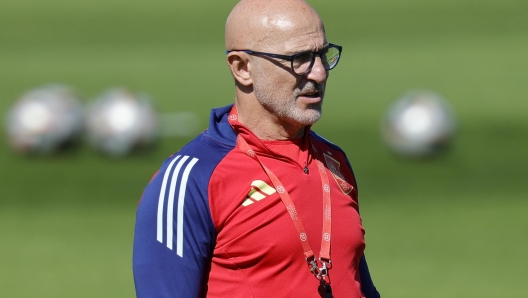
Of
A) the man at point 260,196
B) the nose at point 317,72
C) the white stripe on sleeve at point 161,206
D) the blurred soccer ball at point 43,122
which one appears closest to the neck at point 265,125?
the man at point 260,196

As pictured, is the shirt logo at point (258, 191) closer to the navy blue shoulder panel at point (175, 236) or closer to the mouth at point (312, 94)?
the navy blue shoulder panel at point (175, 236)

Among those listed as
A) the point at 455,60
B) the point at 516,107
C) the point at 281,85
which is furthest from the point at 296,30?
the point at 455,60

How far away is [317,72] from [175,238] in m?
0.88

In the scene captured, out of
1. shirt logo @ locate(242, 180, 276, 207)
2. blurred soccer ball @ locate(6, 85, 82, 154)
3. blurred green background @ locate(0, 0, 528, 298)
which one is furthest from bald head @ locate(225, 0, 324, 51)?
blurred soccer ball @ locate(6, 85, 82, 154)

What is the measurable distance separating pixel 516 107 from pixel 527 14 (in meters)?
6.04

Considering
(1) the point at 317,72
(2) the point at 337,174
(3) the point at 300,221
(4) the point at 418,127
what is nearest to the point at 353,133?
(4) the point at 418,127

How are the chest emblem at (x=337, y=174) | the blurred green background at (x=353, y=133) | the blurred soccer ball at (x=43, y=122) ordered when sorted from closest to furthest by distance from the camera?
the chest emblem at (x=337, y=174) → the blurred green background at (x=353, y=133) → the blurred soccer ball at (x=43, y=122)

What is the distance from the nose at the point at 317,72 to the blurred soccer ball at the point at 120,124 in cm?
1002

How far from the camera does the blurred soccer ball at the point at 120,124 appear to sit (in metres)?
14.0

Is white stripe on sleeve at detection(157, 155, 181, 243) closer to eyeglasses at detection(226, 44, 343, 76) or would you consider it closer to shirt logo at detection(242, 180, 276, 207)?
shirt logo at detection(242, 180, 276, 207)

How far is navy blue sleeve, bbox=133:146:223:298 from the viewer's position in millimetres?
3904

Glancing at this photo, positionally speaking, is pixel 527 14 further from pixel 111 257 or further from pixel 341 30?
pixel 111 257

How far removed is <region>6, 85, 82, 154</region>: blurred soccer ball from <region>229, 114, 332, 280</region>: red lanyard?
1040 centimetres

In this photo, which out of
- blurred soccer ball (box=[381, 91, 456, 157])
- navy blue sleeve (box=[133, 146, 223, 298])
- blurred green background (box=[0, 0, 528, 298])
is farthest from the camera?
blurred soccer ball (box=[381, 91, 456, 157])
